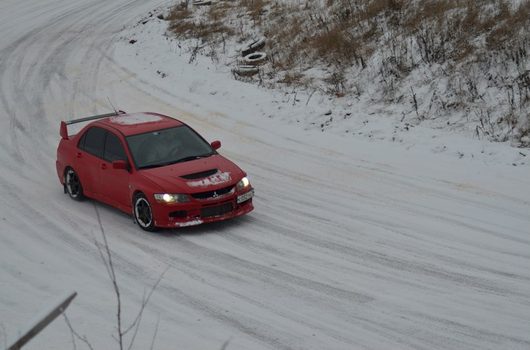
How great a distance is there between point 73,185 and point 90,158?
811 mm

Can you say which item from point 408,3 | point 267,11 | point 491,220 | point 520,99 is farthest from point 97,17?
point 491,220

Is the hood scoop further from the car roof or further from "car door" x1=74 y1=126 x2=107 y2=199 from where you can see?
"car door" x1=74 y1=126 x2=107 y2=199

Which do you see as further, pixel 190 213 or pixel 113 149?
pixel 113 149

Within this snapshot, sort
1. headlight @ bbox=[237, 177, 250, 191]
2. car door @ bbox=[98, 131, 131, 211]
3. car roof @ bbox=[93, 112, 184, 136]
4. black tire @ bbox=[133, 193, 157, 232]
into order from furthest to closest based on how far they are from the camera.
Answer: car roof @ bbox=[93, 112, 184, 136], car door @ bbox=[98, 131, 131, 211], headlight @ bbox=[237, 177, 250, 191], black tire @ bbox=[133, 193, 157, 232]

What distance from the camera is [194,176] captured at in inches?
460

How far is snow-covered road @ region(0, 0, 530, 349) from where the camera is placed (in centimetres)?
815

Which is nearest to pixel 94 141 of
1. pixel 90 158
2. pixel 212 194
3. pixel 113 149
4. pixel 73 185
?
pixel 90 158

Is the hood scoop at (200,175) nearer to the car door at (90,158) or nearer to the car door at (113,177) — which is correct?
the car door at (113,177)

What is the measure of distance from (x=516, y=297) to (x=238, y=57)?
14888 mm

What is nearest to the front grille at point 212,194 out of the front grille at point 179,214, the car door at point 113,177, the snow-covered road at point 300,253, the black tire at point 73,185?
the front grille at point 179,214

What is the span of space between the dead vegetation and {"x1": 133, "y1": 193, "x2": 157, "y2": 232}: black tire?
23.7 feet

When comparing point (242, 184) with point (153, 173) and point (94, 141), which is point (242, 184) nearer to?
point (153, 173)

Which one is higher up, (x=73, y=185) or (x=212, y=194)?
(x=212, y=194)

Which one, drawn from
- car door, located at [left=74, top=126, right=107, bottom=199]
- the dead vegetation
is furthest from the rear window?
the dead vegetation
